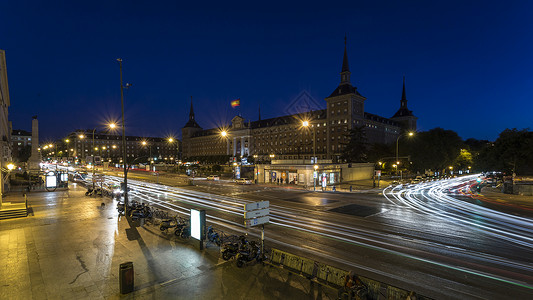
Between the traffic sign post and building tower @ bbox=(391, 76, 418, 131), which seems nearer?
the traffic sign post

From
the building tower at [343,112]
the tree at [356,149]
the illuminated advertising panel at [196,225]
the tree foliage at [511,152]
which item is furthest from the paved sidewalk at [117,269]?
the building tower at [343,112]

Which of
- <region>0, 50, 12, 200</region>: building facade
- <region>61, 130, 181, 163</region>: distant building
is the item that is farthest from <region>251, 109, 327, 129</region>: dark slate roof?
<region>0, 50, 12, 200</region>: building facade

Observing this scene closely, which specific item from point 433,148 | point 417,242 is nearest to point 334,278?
point 417,242

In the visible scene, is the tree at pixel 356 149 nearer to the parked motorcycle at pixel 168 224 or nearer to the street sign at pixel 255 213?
the parked motorcycle at pixel 168 224

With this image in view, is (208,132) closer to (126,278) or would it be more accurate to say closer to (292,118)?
(292,118)

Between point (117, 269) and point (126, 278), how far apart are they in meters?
2.32

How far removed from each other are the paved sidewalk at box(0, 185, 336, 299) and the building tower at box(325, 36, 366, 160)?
279 feet

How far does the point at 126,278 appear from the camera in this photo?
322 inches

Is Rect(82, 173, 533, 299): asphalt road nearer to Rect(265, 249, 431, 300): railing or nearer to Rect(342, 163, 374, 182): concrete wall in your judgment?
Rect(265, 249, 431, 300): railing

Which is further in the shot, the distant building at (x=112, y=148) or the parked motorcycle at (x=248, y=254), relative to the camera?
the distant building at (x=112, y=148)

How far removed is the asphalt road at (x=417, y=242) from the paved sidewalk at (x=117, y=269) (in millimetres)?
3307

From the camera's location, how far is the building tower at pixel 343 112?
9288cm

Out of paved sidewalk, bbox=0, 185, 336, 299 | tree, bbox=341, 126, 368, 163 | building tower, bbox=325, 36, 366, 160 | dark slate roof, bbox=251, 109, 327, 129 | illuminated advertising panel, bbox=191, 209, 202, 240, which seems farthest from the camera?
dark slate roof, bbox=251, 109, 327, 129

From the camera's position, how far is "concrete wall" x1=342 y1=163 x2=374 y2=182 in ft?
164
